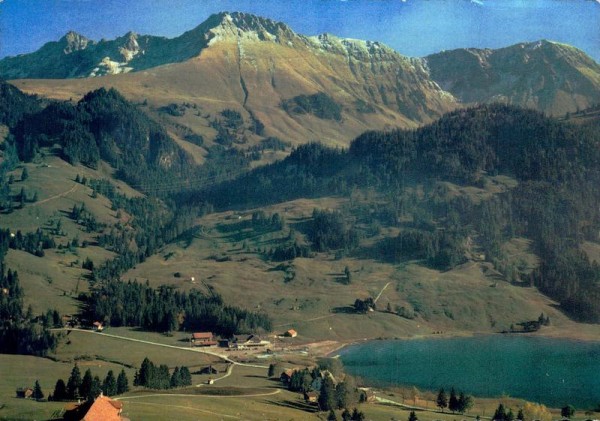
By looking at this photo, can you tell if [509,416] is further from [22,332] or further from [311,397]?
[22,332]

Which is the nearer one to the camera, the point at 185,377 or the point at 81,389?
the point at 81,389

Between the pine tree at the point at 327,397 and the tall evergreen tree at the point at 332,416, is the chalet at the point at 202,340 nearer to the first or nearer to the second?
the pine tree at the point at 327,397

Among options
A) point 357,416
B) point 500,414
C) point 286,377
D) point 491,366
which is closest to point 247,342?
point 286,377

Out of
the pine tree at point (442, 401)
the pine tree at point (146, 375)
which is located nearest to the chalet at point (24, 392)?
the pine tree at point (146, 375)

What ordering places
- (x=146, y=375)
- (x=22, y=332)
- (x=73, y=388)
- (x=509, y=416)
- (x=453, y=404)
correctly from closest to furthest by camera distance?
(x=73, y=388) < (x=509, y=416) < (x=453, y=404) < (x=146, y=375) < (x=22, y=332)

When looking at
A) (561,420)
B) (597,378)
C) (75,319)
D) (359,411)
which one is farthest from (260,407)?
(75,319)

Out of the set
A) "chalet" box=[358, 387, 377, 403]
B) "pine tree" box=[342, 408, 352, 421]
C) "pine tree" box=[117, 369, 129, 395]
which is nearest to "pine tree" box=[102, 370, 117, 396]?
"pine tree" box=[117, 369, 129, 395]
